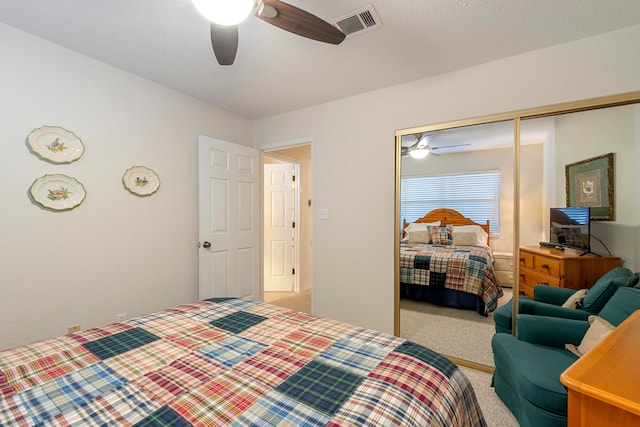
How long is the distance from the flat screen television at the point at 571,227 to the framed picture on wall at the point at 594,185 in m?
0.05

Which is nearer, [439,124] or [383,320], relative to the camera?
[439,124]

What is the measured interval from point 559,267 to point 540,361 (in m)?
0.87

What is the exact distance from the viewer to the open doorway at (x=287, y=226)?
4.48m

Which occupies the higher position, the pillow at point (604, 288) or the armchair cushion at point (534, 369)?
the pillow at point (604, 288)

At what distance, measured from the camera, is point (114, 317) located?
236 cm

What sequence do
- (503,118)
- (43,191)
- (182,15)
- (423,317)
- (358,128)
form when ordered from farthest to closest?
1. (358,128)
2. (423,317)
3. (503,118)
4. (43,191)
5. (182,15)

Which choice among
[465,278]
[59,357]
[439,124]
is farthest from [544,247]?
[59,357]

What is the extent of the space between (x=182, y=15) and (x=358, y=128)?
1703mm

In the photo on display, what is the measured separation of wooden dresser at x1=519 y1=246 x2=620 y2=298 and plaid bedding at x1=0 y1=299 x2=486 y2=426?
143 cm

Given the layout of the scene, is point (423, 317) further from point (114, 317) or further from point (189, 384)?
point (114, 317)

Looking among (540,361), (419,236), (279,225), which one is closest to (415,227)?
(419,236)

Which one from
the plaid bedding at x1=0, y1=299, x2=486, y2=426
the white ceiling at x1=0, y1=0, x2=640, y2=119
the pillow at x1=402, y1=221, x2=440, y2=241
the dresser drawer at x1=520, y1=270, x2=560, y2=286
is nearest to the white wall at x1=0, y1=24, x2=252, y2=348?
the white ceiling at x1=0, y1=0, x2=640, y2=119

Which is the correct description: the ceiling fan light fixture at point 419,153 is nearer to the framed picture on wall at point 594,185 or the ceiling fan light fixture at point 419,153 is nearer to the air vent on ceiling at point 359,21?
the framed picture on wall at point 594,185

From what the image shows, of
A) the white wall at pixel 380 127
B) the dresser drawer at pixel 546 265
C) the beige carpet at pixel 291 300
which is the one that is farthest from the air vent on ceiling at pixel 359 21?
the beige carpet at pixel 291 300
